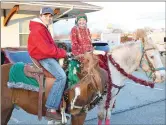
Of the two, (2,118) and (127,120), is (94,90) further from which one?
(127,120)

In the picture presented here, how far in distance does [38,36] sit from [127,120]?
11.3ft

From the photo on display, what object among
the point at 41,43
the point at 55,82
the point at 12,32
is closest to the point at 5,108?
the point at 55,82

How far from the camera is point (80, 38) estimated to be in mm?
4629

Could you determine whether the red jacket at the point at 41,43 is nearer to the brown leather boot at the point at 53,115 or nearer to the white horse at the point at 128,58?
the brown leather boot at the point at 53,115

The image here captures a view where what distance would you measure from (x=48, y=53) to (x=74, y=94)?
2.25ft

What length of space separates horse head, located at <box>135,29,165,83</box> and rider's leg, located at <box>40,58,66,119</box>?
4.49 ft

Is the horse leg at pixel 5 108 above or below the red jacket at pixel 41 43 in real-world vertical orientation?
below

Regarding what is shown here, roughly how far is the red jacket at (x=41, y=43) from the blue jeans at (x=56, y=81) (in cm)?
9

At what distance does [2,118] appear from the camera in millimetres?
4145

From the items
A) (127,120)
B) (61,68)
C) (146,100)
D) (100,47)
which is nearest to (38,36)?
(61,68)

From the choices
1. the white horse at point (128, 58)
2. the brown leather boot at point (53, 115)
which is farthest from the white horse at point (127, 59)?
the brown leather boot at point (53, 115)

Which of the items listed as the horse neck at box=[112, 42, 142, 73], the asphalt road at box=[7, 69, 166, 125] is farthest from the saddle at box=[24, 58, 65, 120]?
the asphalt road at box=[7, 69, 166, 125]

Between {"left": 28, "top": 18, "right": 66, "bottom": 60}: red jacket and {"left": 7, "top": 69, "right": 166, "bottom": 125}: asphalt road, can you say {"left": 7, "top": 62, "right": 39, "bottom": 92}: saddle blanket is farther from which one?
{"left": 7, "top": 69, "right": 166, "bottom": 125}: asphalt road

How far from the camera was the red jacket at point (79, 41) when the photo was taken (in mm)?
4582
